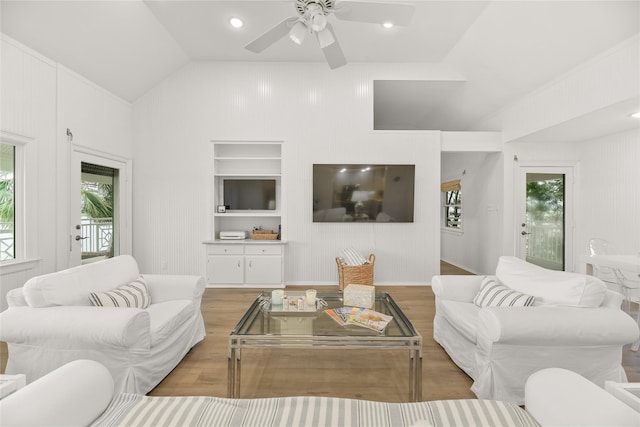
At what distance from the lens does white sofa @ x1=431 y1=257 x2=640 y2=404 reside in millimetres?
1653

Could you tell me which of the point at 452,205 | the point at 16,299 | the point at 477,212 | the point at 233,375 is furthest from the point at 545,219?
the point at 16,299

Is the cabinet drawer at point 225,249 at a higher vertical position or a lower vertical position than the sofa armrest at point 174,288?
higher

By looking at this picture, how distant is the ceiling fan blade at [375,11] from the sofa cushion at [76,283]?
2585 millimetres

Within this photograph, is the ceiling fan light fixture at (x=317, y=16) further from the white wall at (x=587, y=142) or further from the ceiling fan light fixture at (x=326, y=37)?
the white wall at (x=587, y=142)

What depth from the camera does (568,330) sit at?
165cm

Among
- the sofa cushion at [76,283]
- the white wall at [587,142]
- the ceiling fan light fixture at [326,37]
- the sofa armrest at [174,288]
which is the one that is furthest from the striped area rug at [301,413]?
the white wall at [587,142]

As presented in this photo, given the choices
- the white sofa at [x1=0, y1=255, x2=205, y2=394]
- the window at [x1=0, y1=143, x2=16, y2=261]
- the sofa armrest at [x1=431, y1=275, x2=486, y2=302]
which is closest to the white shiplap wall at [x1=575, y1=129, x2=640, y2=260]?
the sofa armrest at [x1=431, y1=275, x2=486, y2=302]

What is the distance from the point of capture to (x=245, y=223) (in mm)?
4781

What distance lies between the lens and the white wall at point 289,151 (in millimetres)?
4484

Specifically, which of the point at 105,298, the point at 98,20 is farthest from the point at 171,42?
the point at 105,298

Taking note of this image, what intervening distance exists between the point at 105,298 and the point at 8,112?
2189 mm

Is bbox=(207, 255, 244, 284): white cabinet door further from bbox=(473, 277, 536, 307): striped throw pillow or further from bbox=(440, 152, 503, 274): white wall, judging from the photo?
bbox=(440, 152, 503, 274): white wall

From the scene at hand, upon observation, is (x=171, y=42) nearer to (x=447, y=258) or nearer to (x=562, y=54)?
(x=562, y=54)

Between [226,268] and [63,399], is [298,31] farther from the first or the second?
[226,268]
